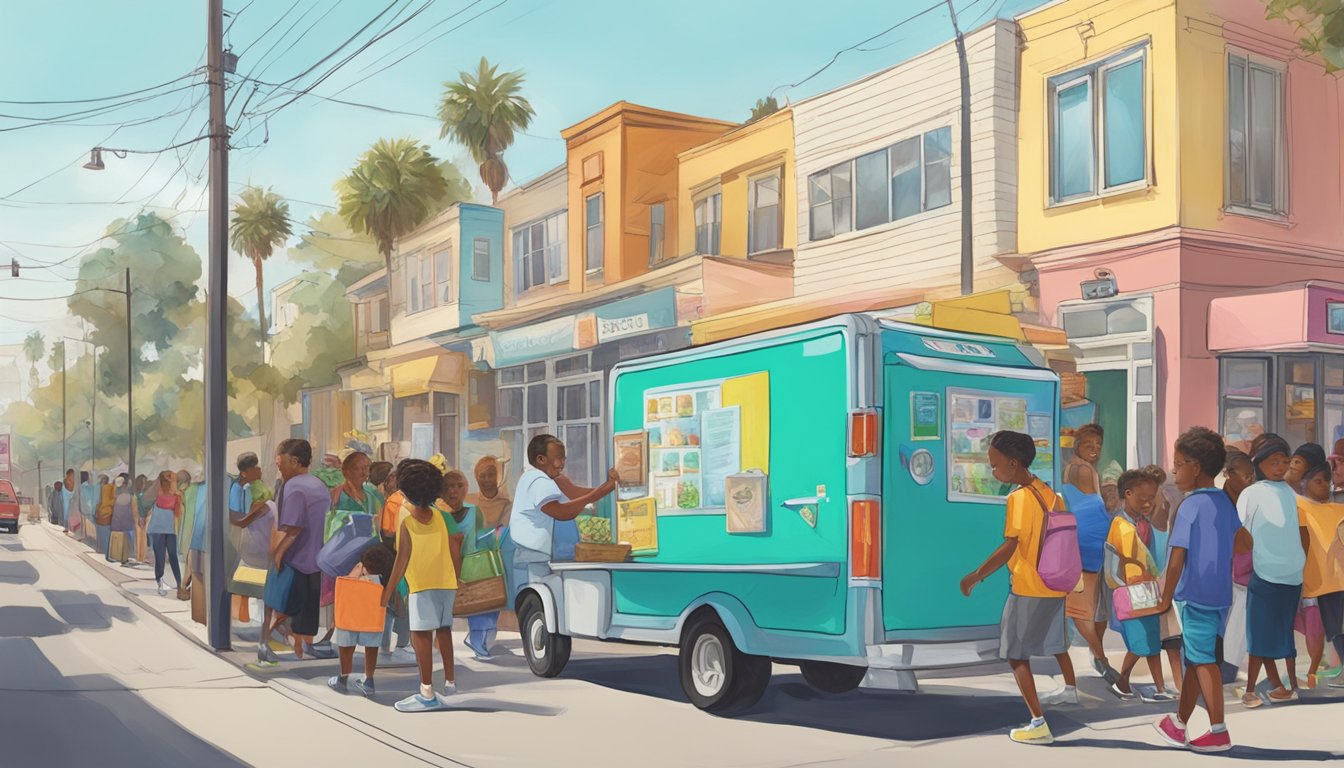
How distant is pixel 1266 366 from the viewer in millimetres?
18156

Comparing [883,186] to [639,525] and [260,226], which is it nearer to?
[639,525]

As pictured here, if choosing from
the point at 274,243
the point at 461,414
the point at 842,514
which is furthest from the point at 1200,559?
the point at 274,243

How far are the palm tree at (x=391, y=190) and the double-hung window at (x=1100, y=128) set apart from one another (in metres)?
31.7

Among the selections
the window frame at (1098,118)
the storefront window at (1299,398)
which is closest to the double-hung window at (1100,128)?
the window frame at (1098,118)

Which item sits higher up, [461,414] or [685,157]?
[685,157]

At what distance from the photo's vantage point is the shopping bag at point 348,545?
10719 millimetres

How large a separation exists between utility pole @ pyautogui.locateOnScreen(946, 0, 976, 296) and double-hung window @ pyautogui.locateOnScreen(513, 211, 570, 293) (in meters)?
13.6

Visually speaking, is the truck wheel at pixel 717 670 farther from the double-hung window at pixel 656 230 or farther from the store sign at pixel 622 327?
the double-hung window at pixel 656 230

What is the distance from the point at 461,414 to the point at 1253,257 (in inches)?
838

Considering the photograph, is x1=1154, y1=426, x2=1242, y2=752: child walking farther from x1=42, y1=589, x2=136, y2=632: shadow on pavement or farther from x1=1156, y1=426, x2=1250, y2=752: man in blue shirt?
x1=42, y1=589, x2=136, y2=632: shadow on pavement

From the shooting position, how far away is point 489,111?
4431cm

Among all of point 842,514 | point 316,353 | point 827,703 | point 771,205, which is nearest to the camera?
point 842,514

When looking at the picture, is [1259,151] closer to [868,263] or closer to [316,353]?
[868,263]

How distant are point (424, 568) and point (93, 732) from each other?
232 centimetres
